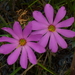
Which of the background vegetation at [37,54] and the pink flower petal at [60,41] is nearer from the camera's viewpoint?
the pink flower petal at [60,41]

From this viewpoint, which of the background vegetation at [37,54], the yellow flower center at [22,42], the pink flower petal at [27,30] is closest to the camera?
the pink flower petal at [27,30]

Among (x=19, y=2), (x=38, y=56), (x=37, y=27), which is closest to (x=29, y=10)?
(x=19, y=2)

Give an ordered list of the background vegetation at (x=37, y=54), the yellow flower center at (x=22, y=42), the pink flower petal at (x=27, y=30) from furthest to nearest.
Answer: the background vegetation at (x=37, y=54), the yellow flower center at (x=22, y=42), the pink flower petal at (x=27, y=30)

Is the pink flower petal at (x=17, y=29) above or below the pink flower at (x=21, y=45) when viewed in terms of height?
above

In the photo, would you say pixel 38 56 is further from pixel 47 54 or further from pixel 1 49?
pixel 1 49

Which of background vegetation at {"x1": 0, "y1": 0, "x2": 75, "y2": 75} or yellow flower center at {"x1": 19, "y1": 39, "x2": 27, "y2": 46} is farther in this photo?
background vegetation at {"x1": 0, "y1": 0, "x2": 75, "y2": 75}

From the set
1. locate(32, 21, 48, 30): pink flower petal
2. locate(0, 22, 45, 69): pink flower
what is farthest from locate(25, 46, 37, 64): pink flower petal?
locate(32, 21, 48, 30): pink flower petal

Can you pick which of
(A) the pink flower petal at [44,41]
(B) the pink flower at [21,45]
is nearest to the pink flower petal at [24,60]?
(B) the pink flower at [21,45]

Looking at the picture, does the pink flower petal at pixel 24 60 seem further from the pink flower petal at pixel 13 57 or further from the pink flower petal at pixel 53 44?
the pink flower petal at pixel 53 44

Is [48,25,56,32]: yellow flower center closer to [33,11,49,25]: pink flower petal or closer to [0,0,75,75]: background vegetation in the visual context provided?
[33,11,49,25]: pink flower petal
